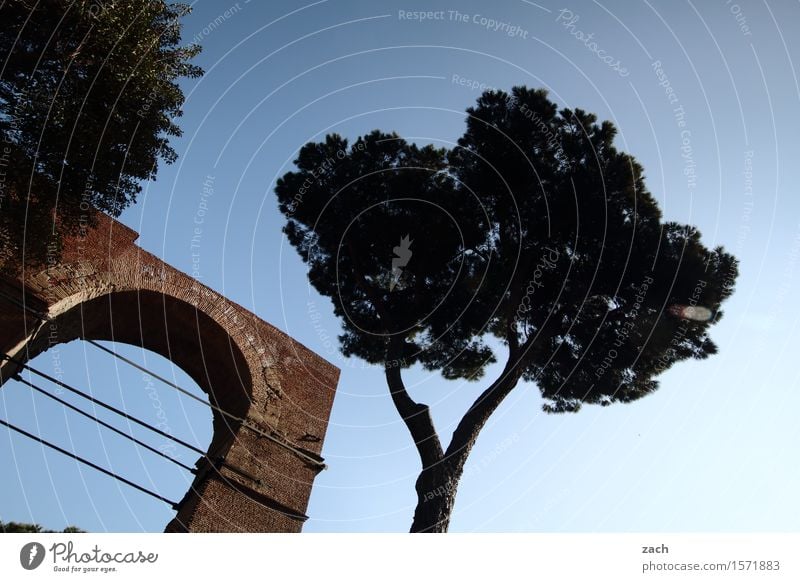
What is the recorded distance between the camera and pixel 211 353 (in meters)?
9.48

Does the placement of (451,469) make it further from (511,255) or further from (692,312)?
(692,312)

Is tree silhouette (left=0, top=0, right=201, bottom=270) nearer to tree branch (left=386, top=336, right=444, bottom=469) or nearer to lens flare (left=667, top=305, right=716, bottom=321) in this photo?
tree branch (left=386, top=336, right=444, bottom=469)

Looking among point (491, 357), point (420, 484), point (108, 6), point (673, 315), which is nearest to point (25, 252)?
point (108, 6)

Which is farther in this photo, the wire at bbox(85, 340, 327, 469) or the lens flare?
the lens flare

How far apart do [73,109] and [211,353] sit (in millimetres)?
4595

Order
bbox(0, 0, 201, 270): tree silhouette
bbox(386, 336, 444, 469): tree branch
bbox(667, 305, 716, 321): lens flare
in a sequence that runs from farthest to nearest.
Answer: bbox(667, 305, 716, 321): lens flare < bbox(386, 336, 444, 469): tree branch < bbox(0, 0, 201, 270): tree silhouette

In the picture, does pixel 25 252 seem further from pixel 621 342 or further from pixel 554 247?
pixel 621 342

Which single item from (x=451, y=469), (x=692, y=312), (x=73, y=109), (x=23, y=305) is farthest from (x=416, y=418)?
(x=73, y=109)

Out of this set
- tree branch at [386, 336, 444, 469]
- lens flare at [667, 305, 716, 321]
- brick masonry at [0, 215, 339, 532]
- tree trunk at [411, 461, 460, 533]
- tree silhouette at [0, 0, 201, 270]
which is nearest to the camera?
tree silhouette at [0, 0, 201, 270]

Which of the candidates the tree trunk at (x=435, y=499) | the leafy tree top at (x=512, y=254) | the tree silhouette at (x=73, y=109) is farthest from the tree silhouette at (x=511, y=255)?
the tree silhouette at (x=73, y=109)

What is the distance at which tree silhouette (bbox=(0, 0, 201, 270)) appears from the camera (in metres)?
5.98

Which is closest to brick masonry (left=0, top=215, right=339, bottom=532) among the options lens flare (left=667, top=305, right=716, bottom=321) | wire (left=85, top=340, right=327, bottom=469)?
wire (left=85, top=340, right=327, bottom=469)

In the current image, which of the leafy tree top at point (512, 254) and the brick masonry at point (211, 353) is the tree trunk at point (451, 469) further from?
the brick masonry at point (211, 353)

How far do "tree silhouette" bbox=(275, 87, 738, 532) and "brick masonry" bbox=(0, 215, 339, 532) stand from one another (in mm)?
2069
